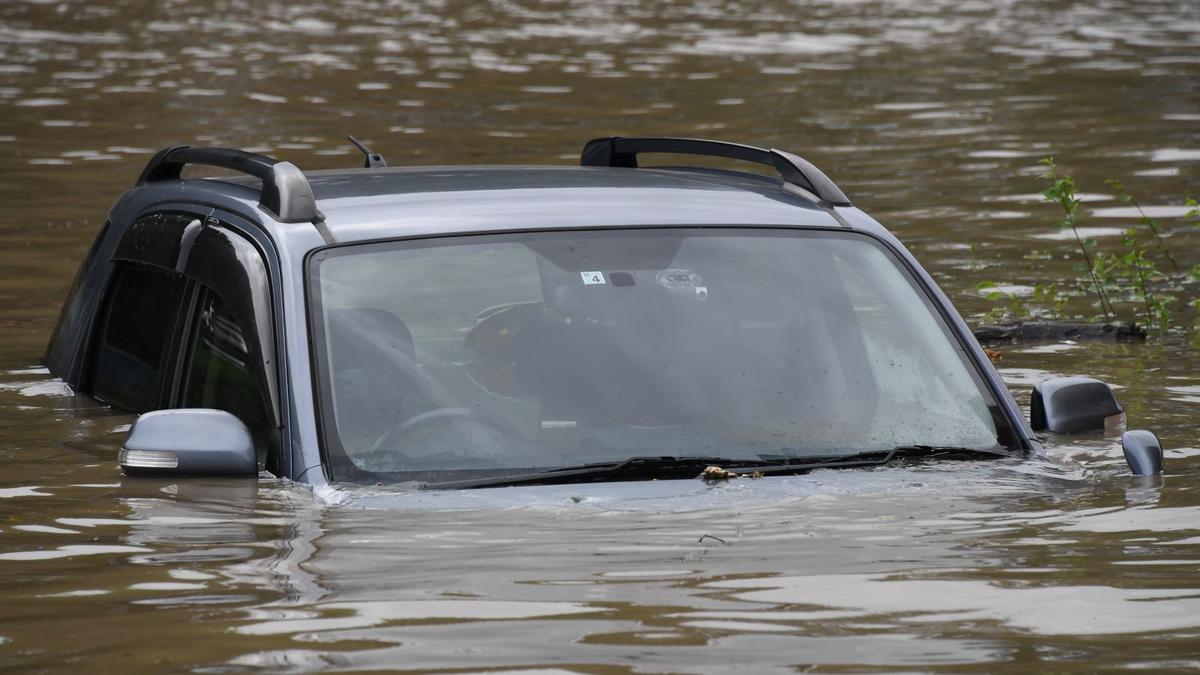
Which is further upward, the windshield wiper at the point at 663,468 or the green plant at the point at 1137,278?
the windshield wiper at the point at 663,468

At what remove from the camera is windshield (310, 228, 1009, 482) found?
5.13 m

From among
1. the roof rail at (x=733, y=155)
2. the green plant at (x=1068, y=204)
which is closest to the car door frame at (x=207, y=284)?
the roof rail at (x=733, y=155)

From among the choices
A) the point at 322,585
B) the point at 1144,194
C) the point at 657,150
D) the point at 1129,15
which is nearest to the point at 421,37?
the point at 1129,15

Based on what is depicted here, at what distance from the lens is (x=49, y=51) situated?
31.8 metres

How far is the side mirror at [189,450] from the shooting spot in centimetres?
492

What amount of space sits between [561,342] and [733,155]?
49.9 inches

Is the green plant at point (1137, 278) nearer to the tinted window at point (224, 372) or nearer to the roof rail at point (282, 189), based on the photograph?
the roof rail at point (282, 189)

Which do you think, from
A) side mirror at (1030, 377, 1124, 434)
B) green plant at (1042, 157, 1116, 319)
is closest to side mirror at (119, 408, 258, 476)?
side mirror at (1030, 377, 1124, 434)

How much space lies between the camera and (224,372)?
570 centimetres

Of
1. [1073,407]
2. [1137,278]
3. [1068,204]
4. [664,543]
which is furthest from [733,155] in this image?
[1137,278]

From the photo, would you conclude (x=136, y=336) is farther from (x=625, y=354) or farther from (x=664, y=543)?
(x=664, y=543)

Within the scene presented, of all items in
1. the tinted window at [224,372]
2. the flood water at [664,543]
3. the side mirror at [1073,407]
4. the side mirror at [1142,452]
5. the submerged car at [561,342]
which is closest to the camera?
the flood water at [664,543]

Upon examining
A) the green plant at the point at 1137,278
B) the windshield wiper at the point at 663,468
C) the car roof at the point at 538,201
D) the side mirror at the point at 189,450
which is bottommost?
the green plant at the point at 1137,278

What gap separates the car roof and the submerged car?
0.01 m
